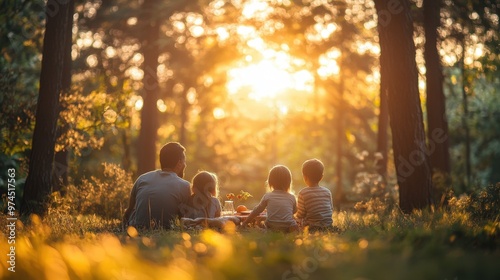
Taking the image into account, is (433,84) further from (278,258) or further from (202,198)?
→ (278,258)

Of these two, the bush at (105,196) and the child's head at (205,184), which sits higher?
the child's head at (205,184)

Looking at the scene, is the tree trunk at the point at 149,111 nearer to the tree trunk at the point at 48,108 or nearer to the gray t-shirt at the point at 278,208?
the tree trunk at the point at 48,108

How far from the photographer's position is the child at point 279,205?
33.9 feet

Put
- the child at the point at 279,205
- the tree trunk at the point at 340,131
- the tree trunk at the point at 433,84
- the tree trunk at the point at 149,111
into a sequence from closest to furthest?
the child at the point at 279,205 → the tree trunk at the point at 433,84 → the tree trunk at the point at 149,111 → the tree trunk at the point at 340,131

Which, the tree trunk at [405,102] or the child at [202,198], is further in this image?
the tree trunk at [405,102]

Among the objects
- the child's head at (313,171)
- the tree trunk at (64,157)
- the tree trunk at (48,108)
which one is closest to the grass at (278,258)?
the child's head at (313,171)

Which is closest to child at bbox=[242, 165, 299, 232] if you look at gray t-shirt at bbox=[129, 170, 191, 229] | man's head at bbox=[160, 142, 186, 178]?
gray t-shirt at bbox=[129, 170, 191, 229]

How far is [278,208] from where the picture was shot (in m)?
10.4

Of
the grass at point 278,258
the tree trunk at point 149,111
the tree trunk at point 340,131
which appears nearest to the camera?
the grass at point 278,258

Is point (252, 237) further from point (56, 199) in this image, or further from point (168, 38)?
point (168, 38)

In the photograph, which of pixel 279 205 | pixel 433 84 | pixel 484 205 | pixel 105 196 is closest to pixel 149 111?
pixel 105 196

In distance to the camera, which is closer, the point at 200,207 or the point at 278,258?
the point at 278,258

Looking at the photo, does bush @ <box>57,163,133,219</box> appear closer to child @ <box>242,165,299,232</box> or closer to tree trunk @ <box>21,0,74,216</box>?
tree trunk @ <box>21,0,74,216</box>

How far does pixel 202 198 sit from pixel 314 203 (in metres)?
1.75
